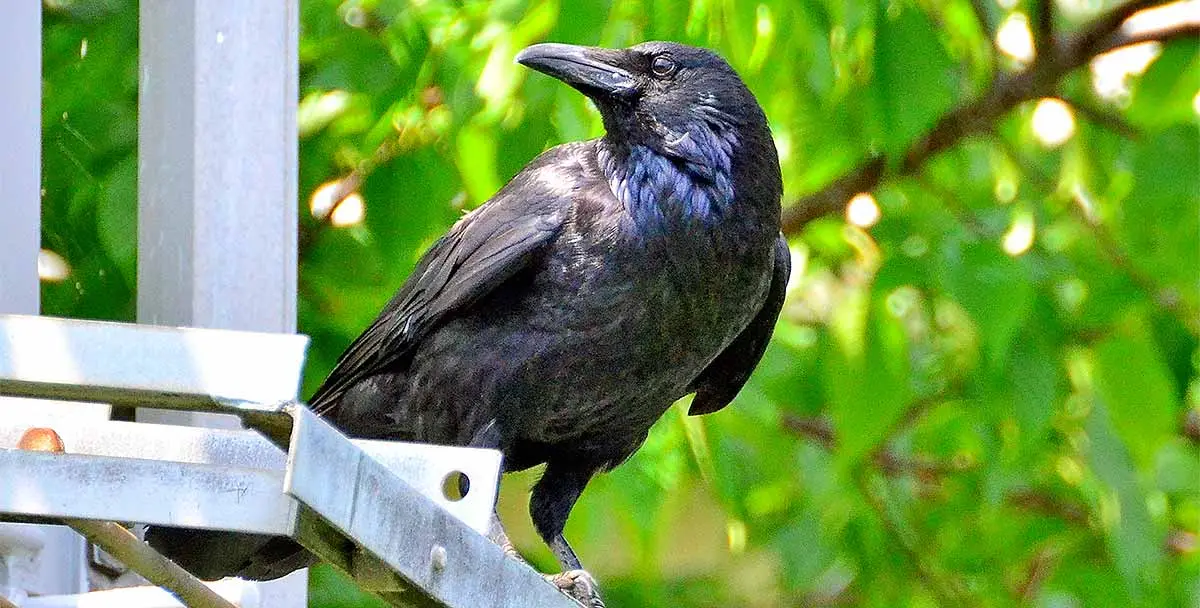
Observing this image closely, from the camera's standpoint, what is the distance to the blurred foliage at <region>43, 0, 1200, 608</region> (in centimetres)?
376

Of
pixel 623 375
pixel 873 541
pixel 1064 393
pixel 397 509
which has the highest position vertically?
pixel 397 509

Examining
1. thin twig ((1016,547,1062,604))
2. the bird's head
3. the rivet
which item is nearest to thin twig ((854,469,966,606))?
thin twig ((1016,547,1062,604))

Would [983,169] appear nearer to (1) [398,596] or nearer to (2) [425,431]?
(2) [425,431]

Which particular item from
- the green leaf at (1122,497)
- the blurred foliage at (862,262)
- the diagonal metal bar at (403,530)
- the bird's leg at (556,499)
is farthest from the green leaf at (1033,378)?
the diagonal metal bar at (403,530)

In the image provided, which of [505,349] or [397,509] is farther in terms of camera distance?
[505,349]

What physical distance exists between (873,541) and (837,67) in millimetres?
1456

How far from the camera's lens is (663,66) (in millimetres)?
3197

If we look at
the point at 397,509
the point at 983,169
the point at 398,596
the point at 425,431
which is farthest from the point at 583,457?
the point at 983,169

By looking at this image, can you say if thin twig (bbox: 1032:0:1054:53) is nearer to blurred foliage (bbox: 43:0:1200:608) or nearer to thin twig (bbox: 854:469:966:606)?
blurred foliage (bbox: 43:0:1200:608)

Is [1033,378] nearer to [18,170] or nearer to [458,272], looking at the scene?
[458,272]

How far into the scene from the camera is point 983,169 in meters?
5.32

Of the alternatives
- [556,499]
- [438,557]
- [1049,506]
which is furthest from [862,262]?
[438,557]

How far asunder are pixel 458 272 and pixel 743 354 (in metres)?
0.61

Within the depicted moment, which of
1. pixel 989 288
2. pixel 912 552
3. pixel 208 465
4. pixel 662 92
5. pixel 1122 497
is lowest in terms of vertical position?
pixel 912 552
